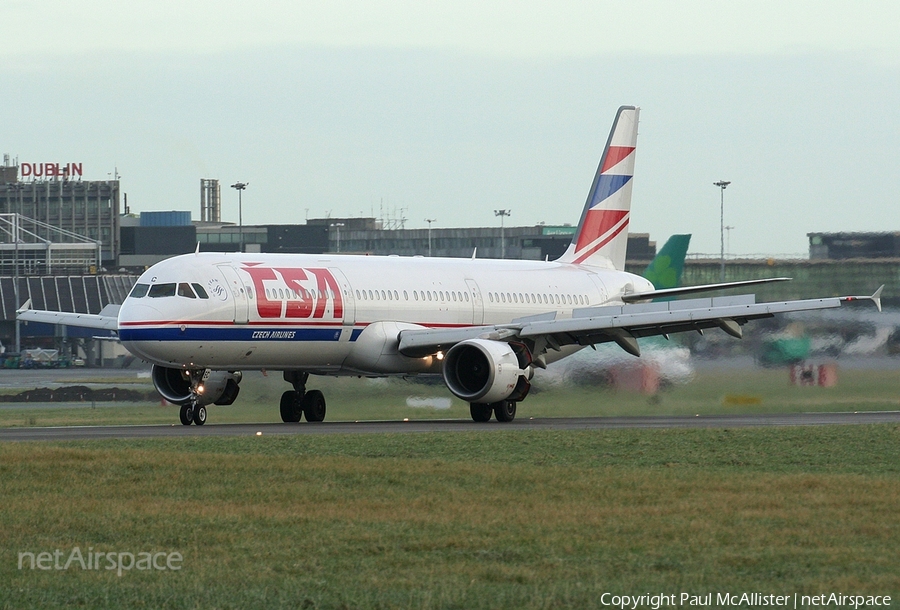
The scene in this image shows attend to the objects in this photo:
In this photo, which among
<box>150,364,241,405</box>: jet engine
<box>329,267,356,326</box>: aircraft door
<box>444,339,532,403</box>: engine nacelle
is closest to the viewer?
<box>150,364,241,405</box>: jet engine

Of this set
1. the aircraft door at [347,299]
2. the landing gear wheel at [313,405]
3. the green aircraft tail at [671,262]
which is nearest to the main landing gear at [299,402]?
the landing gear wheel at [313,405]

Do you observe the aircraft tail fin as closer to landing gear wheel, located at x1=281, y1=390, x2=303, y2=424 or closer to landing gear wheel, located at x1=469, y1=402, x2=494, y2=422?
landing gear wheel, located at x1=469, y1=402, x2=494, y2=422

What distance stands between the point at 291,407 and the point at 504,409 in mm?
Result: 5368

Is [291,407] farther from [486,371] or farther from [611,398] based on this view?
[611,398]

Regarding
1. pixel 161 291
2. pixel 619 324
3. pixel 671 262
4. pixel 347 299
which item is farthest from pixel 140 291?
pixel 671 262

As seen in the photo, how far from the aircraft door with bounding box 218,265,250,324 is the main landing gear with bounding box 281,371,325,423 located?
4.02m

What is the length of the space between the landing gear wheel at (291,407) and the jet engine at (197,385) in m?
1.43

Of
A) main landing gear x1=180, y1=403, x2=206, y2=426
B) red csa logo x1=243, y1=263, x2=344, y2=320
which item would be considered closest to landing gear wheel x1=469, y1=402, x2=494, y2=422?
red csa logo x1=243, y1=263, x2=344, y2=320

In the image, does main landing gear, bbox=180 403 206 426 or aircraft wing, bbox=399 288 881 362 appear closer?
main landing gear, bbox=180 403 206 426

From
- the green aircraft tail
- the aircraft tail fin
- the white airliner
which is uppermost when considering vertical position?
the aircraft tail fin

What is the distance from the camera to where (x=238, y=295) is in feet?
104

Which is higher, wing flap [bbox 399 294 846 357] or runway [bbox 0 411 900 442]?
wing flap [bbox 399 294 846 357]

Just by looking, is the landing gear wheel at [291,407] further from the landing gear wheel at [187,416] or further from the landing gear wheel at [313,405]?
the landing gear wheel at [187,416]

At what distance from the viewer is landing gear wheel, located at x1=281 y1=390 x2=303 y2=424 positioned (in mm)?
35500
